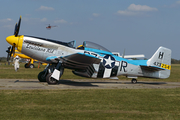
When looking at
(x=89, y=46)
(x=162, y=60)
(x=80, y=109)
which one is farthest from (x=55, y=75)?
(x=162, y=60)

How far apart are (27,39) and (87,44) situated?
369cm

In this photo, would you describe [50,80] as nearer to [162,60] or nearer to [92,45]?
[92,45]

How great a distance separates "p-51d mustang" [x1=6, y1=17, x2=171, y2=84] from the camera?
41.2 ft

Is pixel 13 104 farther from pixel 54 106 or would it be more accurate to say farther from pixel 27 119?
pixel 27 119

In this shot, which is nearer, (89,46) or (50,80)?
(50,80)

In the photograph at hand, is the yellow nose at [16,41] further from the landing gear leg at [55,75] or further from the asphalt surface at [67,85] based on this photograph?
the landing gear leg at [55,75]

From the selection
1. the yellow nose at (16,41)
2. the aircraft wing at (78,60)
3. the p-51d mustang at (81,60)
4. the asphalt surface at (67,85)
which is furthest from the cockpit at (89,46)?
the yellow nose at (16,41)

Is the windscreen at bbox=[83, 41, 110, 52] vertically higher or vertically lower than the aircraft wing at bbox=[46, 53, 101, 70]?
higher

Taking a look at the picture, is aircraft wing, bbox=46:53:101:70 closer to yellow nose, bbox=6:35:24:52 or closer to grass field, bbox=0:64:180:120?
yellow nose, bbox=6:35:24:52

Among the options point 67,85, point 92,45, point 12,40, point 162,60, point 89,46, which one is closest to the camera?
point 12,40

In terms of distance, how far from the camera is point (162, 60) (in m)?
15.5

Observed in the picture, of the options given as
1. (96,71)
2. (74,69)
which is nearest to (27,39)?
(74,69)

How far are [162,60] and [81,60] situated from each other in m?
6.60

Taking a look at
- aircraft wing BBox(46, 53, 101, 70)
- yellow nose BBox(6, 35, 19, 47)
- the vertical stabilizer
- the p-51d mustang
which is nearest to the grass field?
aircraft wing BBox(46, 53, 101, 70)
